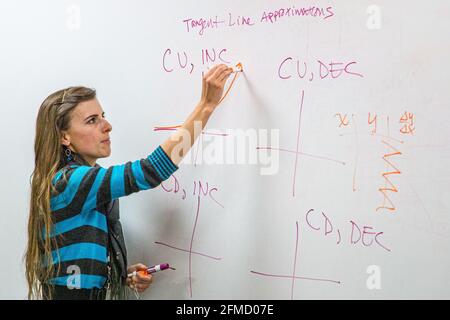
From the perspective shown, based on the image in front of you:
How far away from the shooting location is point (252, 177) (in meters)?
1.06

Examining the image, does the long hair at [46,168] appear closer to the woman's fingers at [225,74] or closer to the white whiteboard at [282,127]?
the white whiteboard at [282,127]

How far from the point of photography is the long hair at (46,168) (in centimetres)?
96

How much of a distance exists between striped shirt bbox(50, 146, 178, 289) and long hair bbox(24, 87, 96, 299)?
0.06 feet

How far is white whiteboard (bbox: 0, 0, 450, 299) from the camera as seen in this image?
3.28ft

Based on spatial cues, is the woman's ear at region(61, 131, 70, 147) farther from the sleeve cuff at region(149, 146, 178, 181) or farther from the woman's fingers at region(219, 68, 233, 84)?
the woman's fingers at region(219, 68, 233, 84)

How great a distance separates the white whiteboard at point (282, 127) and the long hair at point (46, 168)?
0.49ft

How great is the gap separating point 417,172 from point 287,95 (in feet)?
1.08

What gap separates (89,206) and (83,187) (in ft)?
0.14

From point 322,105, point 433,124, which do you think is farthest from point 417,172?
point 322,105

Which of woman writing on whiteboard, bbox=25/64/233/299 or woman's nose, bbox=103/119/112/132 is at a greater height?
woman's nose, bbox=103/119/112/132

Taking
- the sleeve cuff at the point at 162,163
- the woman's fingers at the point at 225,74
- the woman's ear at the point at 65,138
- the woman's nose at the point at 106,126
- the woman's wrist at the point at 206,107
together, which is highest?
the woman's fingers at the point at 225,74

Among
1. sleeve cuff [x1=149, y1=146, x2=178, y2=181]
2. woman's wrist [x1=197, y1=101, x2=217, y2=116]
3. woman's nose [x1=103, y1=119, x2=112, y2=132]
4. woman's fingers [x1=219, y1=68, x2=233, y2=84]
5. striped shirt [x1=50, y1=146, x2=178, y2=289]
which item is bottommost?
striped shirt [x1=50, y1=146, x2=178, y2=289]

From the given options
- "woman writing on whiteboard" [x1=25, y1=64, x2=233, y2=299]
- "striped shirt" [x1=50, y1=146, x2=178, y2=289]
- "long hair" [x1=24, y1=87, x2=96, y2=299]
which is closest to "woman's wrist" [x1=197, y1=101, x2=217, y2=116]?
"woman writing on whiteboard" [x1=25, y1=64, x2=233, y2=299]

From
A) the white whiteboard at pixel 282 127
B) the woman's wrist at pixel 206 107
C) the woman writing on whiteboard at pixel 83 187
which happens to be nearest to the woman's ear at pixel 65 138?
the woman writing on whiteboard at pixel 83 187
